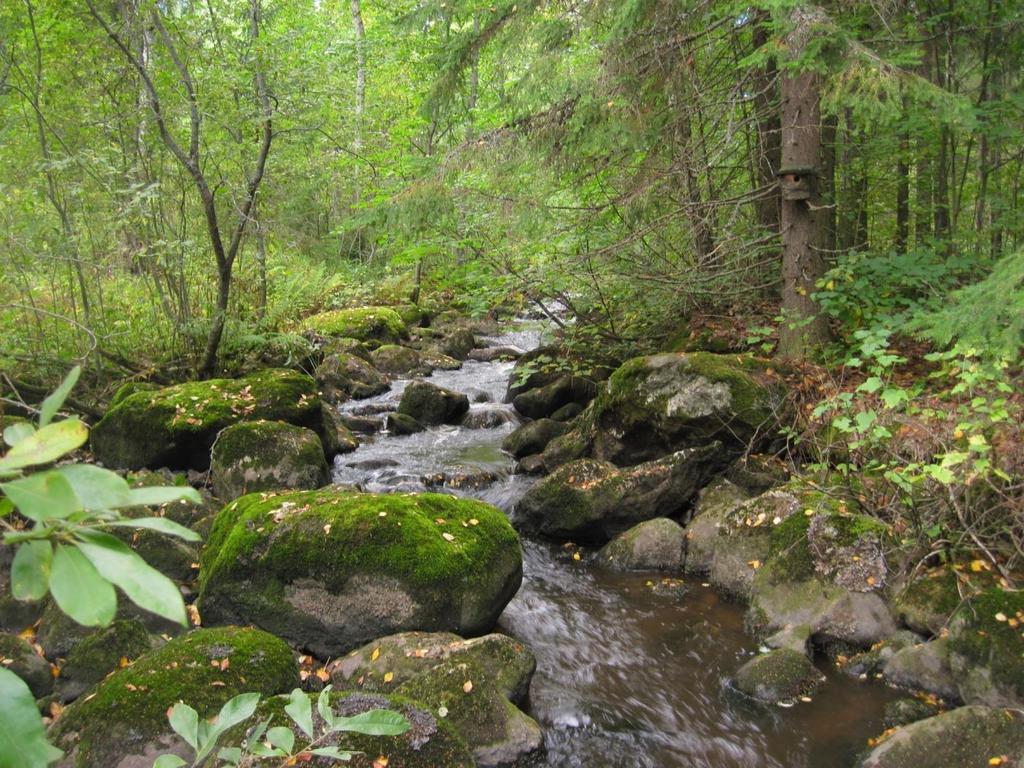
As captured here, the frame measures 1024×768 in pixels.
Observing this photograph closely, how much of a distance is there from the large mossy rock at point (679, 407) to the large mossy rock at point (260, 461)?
2.96m

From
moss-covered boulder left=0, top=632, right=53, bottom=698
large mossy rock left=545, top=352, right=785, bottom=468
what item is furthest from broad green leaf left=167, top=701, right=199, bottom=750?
large mossy rock left=545, top=352, right=785, bottom=468

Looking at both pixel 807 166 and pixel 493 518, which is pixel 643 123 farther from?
pixel 493 518

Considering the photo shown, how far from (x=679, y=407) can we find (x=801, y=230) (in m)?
2.29

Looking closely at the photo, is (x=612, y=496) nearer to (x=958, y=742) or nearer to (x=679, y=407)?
(x=679, y=407)

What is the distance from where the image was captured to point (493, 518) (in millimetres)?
5609

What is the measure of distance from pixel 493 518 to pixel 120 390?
608cm

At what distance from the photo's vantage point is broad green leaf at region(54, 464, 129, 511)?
0.66 meters

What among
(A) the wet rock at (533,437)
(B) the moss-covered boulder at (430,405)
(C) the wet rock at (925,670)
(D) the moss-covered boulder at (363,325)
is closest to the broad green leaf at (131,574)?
(C) the wet rock at (925,670)

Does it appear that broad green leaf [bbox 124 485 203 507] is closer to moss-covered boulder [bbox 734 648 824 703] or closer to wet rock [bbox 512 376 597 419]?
moss-covered boulder [bbox 734 648 824 703]

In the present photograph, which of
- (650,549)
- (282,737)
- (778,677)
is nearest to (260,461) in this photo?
(650,549)

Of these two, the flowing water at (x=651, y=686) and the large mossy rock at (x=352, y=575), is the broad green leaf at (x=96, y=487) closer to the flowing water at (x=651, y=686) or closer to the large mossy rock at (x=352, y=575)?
the flowing water at (x=651, y=686)

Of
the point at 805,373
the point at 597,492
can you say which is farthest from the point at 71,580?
the point at 805,373

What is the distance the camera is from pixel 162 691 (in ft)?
12.0

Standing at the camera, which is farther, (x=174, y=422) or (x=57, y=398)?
(x=174, y=422)
